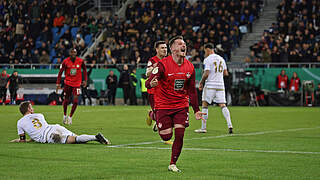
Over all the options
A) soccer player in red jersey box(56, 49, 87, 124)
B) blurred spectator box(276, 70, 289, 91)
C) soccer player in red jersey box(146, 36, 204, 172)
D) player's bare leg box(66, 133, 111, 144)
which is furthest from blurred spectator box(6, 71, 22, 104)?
soccer player in red jersey box(146, 36, 204, 172)

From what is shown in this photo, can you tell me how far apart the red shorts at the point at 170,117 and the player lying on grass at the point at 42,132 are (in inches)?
135

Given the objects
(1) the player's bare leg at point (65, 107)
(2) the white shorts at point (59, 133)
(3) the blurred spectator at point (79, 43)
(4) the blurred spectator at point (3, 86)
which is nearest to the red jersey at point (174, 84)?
(2) the white shorts at point (59, 133)

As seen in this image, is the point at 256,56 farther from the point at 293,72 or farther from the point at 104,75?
the point at 104,75

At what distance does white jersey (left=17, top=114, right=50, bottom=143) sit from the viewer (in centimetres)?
1182

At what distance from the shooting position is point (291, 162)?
9570 mm

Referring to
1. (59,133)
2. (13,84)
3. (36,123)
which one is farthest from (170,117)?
(13,84)

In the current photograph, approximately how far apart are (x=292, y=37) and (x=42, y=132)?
23.5m

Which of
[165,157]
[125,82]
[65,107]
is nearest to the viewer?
[165,157]

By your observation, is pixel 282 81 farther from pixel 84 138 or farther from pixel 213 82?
pixel 84 138

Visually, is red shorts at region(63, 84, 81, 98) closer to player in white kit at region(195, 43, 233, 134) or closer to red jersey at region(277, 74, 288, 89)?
player in white kit at region(195, 43, 233, 134)

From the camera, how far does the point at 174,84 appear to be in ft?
28.5

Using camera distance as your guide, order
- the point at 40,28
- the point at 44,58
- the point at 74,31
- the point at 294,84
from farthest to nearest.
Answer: the point at 40,28
the point at 74,31
the point at 44,58
the point at 294,84

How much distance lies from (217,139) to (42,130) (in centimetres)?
406

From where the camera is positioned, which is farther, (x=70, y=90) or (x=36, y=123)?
(x=70, y=90)
